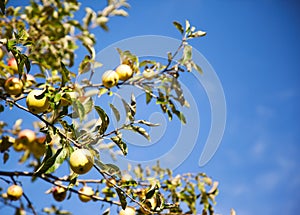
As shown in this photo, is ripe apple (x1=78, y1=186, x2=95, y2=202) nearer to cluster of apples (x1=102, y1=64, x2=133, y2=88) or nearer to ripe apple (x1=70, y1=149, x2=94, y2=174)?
cluster of apples (x1=102, y1=64, x2=133, y2=88)

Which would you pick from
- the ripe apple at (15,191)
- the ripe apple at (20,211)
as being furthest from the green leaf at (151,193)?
→ the ripe apple at (20,211)

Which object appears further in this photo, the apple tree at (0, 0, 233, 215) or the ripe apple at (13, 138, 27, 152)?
the ripe apple at (13, 138, 27, 152)

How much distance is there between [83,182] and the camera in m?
2.09

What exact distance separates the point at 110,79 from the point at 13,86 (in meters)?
0.43

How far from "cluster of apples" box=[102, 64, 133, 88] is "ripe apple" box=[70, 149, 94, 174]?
530 millimetres

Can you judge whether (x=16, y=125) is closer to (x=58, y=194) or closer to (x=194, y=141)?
(x=58, y=194)

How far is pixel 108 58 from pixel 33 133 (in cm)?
109

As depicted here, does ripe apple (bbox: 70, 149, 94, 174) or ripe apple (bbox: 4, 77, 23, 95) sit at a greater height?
ripe apple (bbox: 4, 77, 23, 95)

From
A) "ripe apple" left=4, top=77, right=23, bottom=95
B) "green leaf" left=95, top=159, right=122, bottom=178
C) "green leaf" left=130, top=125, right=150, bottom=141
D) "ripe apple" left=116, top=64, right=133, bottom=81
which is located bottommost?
"green leaf" left=95, top=159, right=122, bottom=178

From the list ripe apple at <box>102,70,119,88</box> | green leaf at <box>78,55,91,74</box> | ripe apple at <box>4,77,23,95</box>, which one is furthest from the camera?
green leaf at <box>78,55,91,74</box>

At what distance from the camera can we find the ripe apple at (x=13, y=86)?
147 centimetres

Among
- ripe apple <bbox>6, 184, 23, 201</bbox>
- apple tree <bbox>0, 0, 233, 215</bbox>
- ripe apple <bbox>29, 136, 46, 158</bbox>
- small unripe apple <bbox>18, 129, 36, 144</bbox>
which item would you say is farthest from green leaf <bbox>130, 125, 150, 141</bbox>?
small unripe apple <bbox>18, 129, 36, 144</bbox>

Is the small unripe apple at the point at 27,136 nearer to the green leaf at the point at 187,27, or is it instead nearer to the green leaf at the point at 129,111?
the green leaf at the point at 129,111

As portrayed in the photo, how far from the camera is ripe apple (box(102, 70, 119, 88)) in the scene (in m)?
1.61
